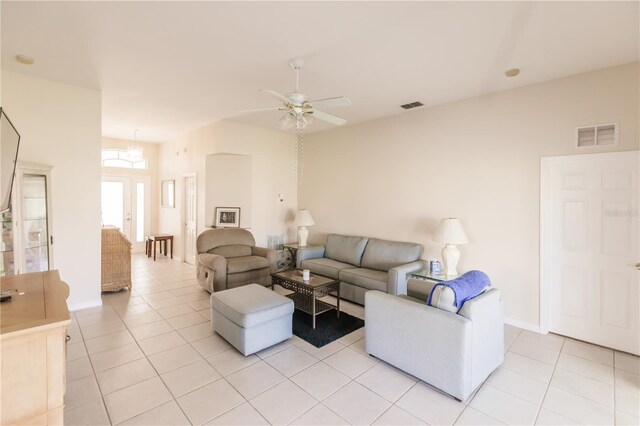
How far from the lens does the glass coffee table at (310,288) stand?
3582 millimetres

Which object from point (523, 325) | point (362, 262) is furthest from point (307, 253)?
point (523, 325)

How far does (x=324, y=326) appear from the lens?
3.58 meters

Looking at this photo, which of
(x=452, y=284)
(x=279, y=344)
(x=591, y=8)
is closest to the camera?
(x=591, y=8)

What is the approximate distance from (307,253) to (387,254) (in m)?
1.44

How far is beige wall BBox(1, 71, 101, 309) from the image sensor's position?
11.6ft

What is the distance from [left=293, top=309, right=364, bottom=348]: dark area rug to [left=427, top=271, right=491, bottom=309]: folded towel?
1.30m

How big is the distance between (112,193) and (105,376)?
256 inches

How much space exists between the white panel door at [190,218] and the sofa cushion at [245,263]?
2.08 meters

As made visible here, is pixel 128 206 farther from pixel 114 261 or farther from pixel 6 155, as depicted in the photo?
pixel 6 155

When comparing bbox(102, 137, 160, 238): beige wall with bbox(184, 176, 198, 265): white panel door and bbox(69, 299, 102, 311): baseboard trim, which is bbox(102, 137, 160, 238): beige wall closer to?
bbox(184, 176, 198, 265): white panel door

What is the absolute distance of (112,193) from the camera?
25.1ft

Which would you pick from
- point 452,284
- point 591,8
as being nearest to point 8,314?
point 452,284

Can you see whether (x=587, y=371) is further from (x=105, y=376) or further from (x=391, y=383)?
(x=105, y=376)

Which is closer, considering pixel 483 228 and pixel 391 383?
pixel 391 383
